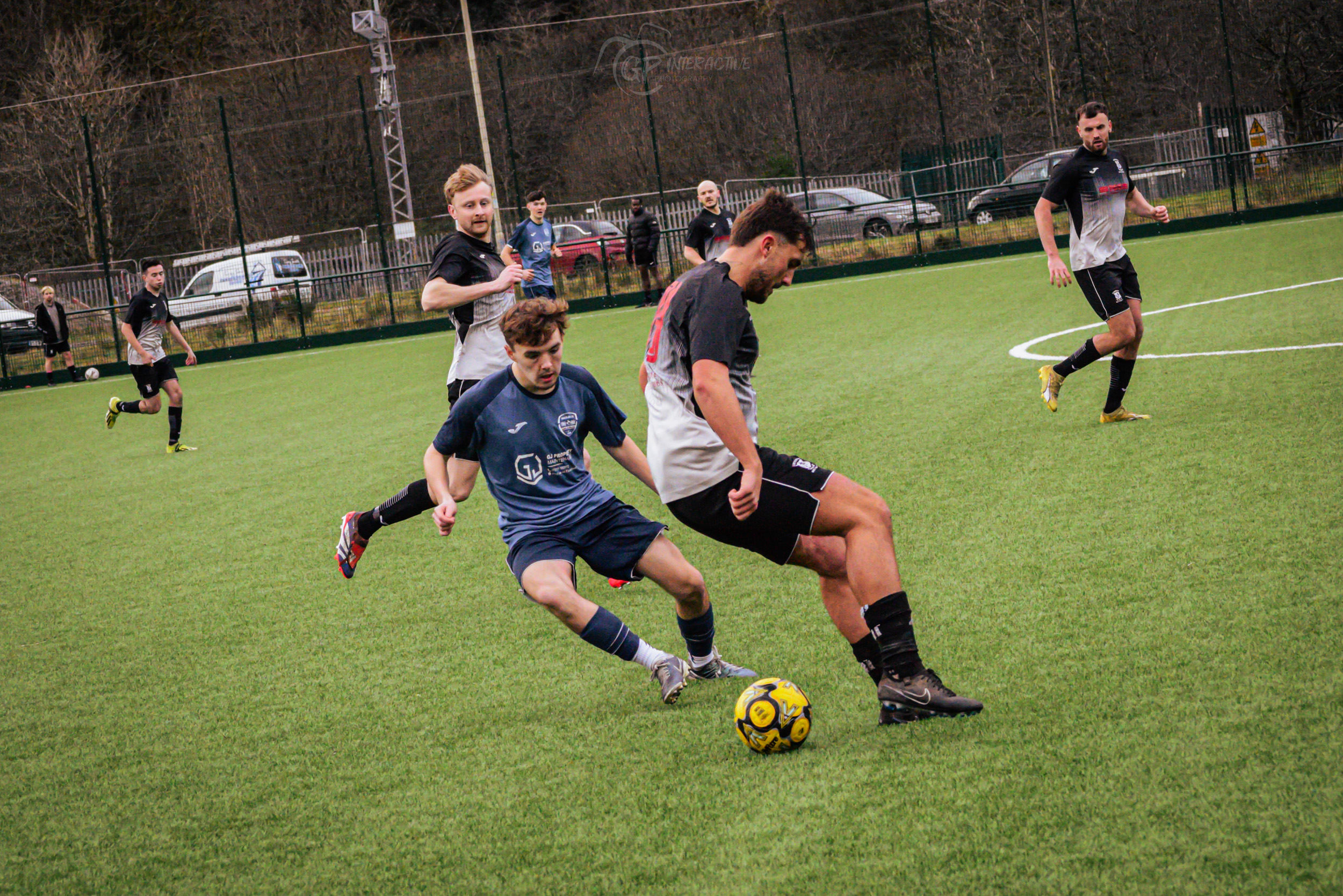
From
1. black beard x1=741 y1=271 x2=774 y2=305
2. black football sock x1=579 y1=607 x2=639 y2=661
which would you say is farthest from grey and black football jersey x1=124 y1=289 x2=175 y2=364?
black beard x1=741 y1=271 x2=774 y2=305

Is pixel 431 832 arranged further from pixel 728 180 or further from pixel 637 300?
pixel 728 180

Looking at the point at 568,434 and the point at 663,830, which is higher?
the point at 568,434

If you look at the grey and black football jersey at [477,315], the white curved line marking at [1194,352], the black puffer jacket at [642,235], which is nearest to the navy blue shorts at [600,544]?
the grey and black football jersey at [477,315]

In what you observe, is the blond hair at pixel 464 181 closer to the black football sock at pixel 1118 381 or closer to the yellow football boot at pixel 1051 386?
the yellow football boot at pixel 1051 386

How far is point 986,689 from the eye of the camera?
12.9ft

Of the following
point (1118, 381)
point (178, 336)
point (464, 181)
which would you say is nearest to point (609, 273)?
point (178, 336)

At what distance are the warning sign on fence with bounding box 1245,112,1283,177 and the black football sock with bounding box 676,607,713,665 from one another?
22.8 m

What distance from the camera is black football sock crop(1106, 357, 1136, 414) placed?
7.91 m

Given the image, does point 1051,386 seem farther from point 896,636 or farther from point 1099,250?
point 896,636

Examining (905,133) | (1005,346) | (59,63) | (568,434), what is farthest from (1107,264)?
(59,63)

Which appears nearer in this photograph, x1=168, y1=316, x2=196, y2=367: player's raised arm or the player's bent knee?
the player's bent knee

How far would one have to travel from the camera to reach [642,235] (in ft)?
77.0

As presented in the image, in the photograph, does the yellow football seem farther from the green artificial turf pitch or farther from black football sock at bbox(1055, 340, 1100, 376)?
black football sock at bbox(1055, 340, 1100, 376)

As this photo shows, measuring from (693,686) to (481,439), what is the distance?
1.25 metres
